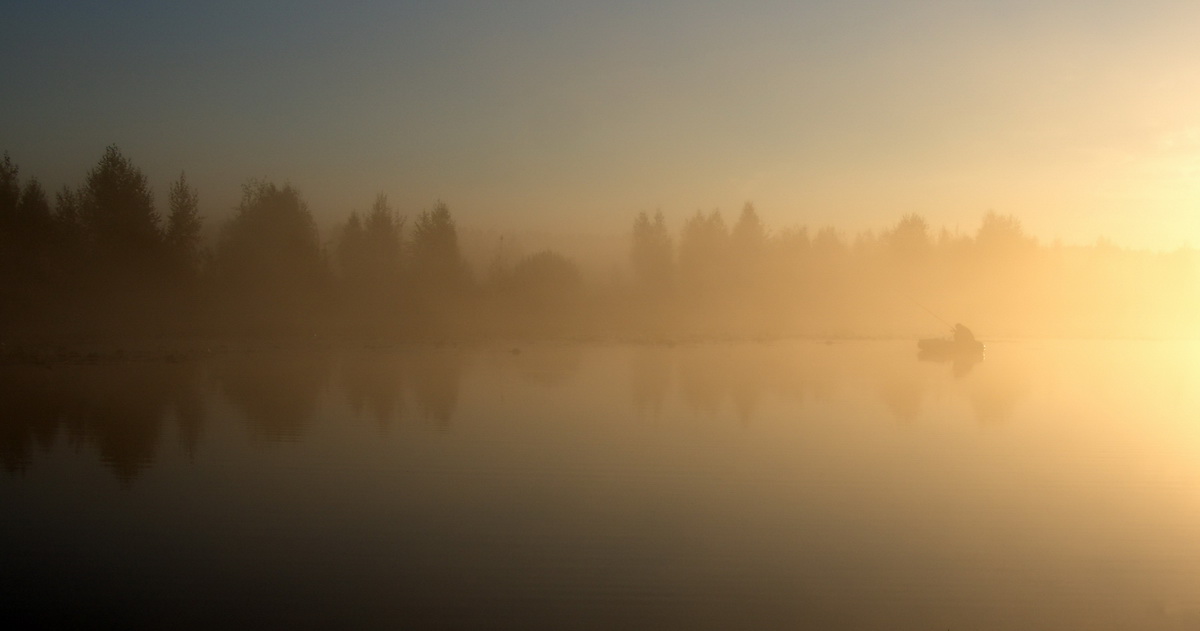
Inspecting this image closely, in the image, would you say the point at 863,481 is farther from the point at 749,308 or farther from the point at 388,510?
the point at 749,308

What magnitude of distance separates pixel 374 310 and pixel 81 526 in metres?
53.8

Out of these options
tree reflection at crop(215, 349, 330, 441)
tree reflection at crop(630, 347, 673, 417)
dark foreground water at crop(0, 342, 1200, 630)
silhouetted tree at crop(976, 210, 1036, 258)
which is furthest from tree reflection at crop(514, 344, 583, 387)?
silhouetted tree at crop(976, 210, 1036, 258)

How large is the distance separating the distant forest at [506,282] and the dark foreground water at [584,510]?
82.0ft

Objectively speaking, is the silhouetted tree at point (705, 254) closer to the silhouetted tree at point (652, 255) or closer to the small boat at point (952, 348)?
the silhouetted tree at point (652, 255)

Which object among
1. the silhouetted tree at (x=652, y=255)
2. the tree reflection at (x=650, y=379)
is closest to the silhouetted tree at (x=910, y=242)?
the silhouetted tree at (x=652, y=255)

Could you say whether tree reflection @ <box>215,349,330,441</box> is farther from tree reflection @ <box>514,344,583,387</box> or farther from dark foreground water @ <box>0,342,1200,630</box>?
tree reflection @ <box>514,344,583,387</box>

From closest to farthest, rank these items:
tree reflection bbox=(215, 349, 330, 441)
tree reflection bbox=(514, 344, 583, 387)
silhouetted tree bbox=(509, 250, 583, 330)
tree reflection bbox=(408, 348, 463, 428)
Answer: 1. tree reflection bbox=(215, 349, 330, 441)
2. tree reflection bbox=(408, 348, 463, 428)
3. tree reflection bbox=(514, 344, 583, 387)
4. silhouetted tree bbox=(509, 250, 583, 330)

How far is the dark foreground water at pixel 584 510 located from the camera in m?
8.57

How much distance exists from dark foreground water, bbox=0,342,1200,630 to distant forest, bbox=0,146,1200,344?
25.0 m

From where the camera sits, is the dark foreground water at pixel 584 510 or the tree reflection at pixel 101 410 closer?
the dark foreground water at pixel 584 510

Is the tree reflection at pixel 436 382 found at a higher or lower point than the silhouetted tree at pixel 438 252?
lower

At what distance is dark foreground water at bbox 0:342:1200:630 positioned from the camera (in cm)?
857

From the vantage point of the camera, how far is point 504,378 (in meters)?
31.0

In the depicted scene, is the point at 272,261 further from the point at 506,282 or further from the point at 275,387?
the point at 275,387
